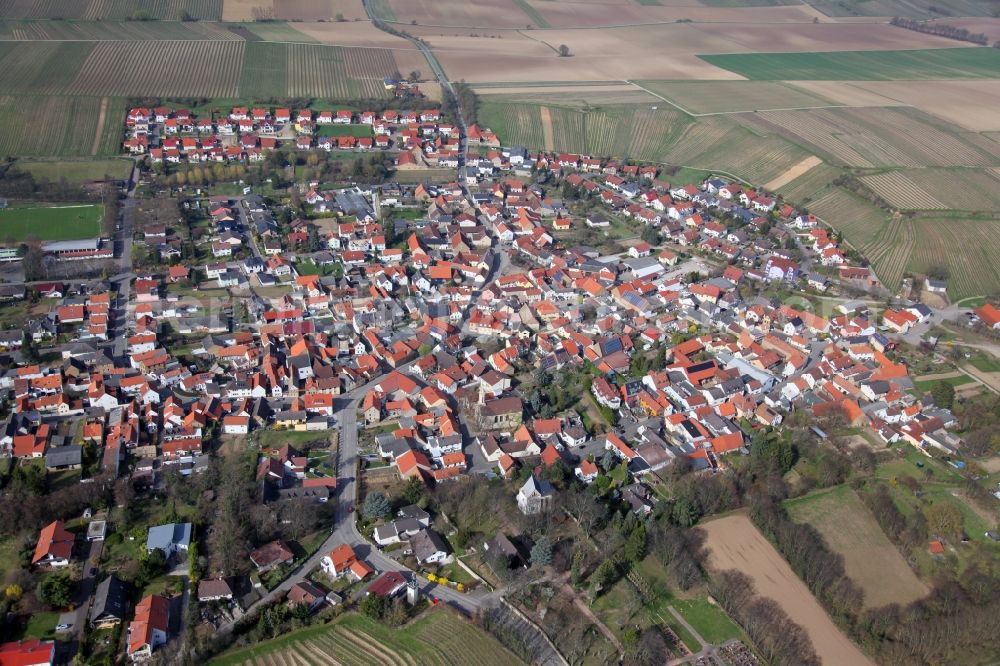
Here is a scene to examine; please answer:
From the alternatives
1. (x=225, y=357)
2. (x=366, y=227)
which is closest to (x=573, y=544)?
(x=225, y=357)

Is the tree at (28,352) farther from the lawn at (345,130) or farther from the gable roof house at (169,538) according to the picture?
the lawn at (345,130)

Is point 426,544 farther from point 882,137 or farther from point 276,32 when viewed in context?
point 276,32

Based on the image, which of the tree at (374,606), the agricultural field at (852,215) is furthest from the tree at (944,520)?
the agricultural field at (852,215)

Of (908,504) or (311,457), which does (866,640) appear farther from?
(311,457)

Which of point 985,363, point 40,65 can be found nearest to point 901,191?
point 985,363

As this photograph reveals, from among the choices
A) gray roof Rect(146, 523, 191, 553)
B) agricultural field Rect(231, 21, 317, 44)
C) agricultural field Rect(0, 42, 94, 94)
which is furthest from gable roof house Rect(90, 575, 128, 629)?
agricultural field Rect(231, 21, 317, 44)

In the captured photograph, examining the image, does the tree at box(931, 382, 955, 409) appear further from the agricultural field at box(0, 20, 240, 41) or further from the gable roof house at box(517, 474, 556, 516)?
the agricultural field at box(0, 20, 240, 41)

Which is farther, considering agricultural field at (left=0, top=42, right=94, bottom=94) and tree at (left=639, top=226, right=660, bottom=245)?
agricultural field at (left=0, top=42, right=94, bottom=94)
